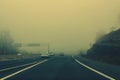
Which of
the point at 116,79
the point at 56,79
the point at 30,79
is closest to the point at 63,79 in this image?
the point at 56,79

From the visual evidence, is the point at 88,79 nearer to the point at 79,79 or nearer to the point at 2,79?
the point at 79,79

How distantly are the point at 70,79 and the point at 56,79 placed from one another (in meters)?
0.76

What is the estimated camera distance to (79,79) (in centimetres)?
1509

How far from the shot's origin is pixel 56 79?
583 inches

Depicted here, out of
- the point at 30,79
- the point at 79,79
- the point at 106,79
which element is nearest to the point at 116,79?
the point at 106,79

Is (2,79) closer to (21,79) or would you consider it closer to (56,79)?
(21,79)

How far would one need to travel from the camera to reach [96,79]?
49.9 ft

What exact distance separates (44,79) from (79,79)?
1.60 meters

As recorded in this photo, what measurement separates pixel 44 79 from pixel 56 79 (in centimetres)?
55

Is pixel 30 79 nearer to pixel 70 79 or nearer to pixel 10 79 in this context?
pixel 10 79

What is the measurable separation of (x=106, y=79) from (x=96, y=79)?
0.46 metres

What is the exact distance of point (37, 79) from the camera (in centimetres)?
1484

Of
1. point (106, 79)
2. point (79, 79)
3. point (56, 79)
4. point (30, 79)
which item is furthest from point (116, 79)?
point (30, 79)

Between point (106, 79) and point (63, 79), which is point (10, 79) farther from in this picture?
point (106, 79)
